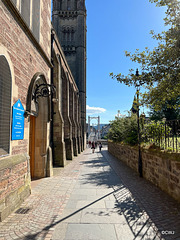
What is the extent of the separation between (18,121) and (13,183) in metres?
1.76

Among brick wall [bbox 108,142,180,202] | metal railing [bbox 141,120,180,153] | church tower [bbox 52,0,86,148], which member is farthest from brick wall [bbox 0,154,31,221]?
church tower [bbox 52,0,86,148]

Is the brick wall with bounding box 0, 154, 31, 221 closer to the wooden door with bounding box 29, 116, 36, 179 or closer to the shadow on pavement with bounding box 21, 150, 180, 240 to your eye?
the shadow on pavement with bounding box 21, 150, 180, 240

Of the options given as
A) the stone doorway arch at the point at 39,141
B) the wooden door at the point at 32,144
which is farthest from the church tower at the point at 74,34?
the wooden door at the point at 32,144

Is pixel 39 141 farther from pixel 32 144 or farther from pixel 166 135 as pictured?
pixel 166 135

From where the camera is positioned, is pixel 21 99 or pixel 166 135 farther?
pixel 166 135

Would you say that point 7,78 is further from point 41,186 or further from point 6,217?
point 41,186

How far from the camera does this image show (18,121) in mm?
5035

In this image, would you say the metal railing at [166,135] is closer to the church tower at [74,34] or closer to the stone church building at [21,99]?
the stone church building at [21,99]

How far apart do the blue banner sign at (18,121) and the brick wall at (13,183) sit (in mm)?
613

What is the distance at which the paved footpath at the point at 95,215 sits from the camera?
125 inches

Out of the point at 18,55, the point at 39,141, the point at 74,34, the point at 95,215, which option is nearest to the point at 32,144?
the point at 39,141

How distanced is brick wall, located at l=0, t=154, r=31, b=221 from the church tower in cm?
3136

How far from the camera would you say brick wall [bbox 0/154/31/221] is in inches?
154

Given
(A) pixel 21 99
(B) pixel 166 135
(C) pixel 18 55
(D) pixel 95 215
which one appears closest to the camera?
(D) pixel 95 215
